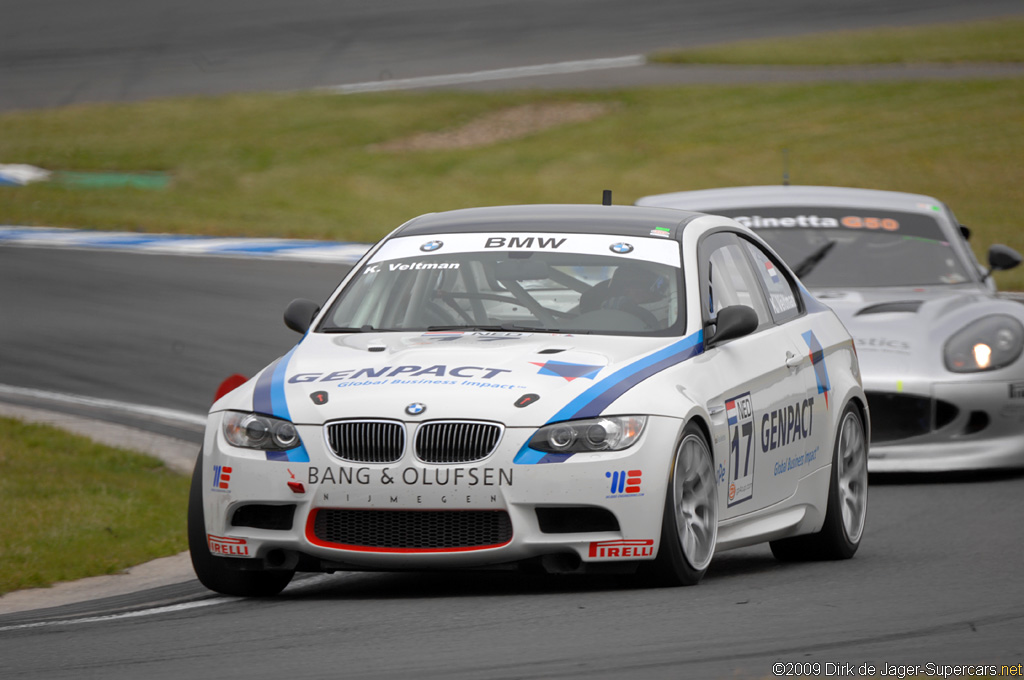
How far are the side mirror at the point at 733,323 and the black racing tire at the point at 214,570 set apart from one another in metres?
1.75

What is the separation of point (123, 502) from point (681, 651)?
4456 mm

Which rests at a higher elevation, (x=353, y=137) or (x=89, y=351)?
(x=89, y=351)

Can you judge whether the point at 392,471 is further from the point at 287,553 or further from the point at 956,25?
the point at 956,25

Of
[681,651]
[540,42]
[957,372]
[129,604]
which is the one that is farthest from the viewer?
[540,42]

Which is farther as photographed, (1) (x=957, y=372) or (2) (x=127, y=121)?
(2) (x=127, y=121)

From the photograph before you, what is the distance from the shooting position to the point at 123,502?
877 centimetres

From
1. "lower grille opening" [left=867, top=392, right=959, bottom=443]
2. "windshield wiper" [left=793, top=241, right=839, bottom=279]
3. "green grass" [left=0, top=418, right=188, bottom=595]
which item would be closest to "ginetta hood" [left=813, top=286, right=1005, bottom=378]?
"lower grille opening" [left=867, top=392, right=959, bottom=443]

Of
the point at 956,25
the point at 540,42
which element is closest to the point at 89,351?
the point at 540,42

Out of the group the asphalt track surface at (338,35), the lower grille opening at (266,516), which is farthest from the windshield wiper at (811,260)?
the asphalt track surface at (338,35)

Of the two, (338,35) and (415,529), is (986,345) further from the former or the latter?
(338,35)

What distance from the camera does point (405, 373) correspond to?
19.9 feet

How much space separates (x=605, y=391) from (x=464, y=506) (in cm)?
61

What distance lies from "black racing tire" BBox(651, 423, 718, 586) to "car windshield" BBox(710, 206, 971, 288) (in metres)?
4.73

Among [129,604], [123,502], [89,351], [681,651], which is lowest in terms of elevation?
[89,351]
